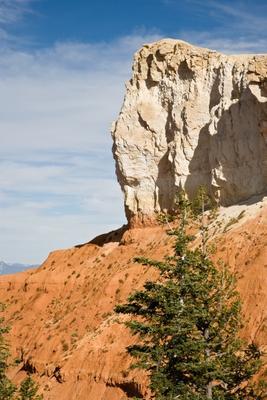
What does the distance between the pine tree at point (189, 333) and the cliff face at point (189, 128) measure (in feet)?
89.6

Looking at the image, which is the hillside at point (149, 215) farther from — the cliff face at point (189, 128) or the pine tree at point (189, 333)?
the pine tree at point (189, 333)

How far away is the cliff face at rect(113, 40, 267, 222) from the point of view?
4672cm

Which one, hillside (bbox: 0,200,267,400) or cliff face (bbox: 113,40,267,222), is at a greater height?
cliff face (bbox: 113,40,267,222)

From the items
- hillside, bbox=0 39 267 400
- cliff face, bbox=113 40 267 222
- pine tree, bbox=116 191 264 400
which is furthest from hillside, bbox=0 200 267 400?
pine tree, bbox=116 191 264 400

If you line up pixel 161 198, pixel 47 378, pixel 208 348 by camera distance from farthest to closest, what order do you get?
1. pixel 161 198
2. pixel 47 378
3. pixel 208 348

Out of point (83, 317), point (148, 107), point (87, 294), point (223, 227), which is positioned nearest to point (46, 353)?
point (83, 317)

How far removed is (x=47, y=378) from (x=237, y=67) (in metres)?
28.6

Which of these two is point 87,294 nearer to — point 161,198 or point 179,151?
point 161,198

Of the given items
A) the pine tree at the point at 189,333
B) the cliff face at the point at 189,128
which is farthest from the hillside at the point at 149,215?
the pine tree at the point at 189,333

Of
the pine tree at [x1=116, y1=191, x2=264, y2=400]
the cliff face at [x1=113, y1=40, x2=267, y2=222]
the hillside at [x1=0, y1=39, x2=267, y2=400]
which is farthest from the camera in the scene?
the cliff face at [x1=113, y1=40, x2=267, y2=222]

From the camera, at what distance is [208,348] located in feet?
58.1

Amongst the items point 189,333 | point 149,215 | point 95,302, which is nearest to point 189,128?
point 149,215

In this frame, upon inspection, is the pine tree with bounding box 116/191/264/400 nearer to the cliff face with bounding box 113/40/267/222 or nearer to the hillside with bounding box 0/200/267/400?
the hillside with bounding box 0/200/267/400

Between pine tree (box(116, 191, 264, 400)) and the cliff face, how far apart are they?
2731 cm
